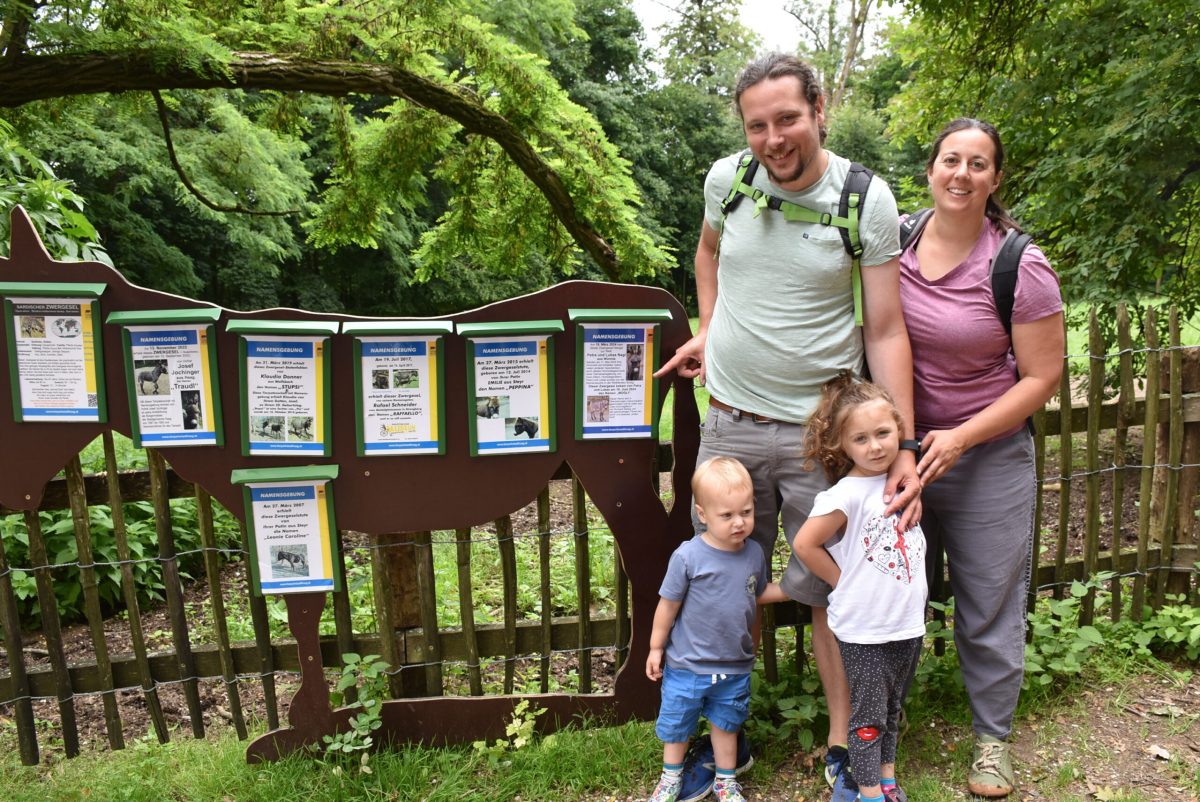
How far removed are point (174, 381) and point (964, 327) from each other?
8.51 ft

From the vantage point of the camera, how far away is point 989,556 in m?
2.79

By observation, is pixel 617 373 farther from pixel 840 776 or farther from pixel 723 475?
pixel 840 776

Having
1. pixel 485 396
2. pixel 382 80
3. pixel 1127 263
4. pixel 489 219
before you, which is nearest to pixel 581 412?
pixel 485 396

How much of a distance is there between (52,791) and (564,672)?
2.22 metres

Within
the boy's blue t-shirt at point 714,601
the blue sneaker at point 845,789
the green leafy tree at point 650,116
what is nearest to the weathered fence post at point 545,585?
the boy's blue t-shirt at point 714,601

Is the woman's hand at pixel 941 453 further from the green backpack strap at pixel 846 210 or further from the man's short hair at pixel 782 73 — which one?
the man's short hair at pixel 782 73

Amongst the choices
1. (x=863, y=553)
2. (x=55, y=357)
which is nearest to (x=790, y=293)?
(x=863, y=553)

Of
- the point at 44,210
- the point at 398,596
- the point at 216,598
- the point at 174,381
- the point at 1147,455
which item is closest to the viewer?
the point at 174,381

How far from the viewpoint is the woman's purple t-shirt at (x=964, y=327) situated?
8.25 ft

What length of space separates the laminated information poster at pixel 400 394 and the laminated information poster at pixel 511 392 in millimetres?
122

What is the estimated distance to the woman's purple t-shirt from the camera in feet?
8.25

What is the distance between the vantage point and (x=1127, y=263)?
19.8 ft

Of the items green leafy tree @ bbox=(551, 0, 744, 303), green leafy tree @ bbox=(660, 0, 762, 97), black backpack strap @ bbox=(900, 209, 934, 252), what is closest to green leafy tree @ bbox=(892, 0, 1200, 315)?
black backpack strap @ bbox=(900, 209, 934, 252)

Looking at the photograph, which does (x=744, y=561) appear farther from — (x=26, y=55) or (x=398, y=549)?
(x=26, y=55)
